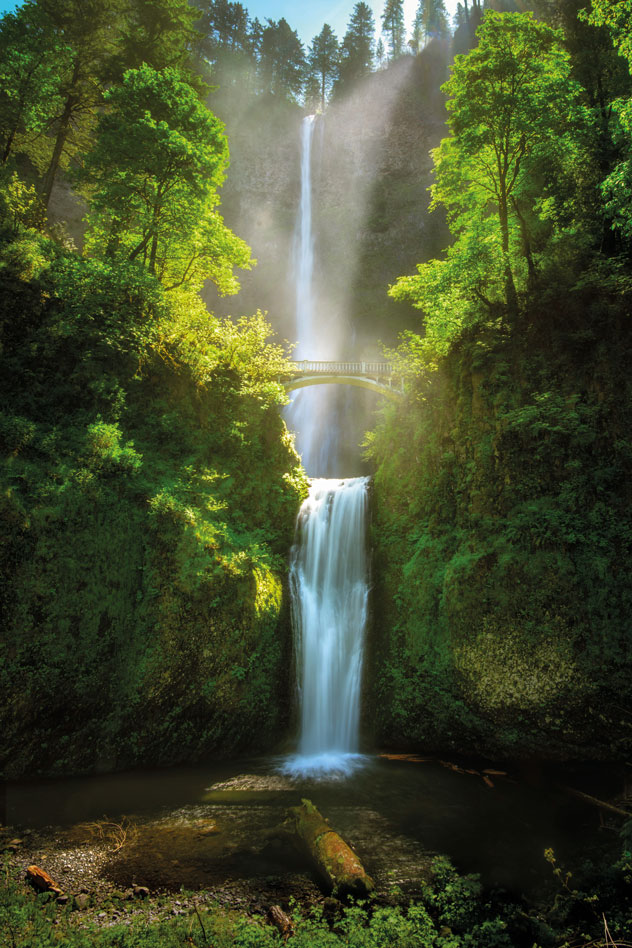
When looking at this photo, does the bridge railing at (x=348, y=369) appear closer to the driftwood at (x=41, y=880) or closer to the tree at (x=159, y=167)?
the tree at (x=159, y=167)

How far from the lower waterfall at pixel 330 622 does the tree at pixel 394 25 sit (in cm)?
7682

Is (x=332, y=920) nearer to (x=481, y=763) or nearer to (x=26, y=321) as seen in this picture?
(x=481, y=763)

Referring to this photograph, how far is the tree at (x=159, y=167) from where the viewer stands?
11227 millimetres

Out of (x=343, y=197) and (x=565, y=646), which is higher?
(x=343, y=197)

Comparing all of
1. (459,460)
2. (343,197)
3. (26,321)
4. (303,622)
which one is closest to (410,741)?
(303,622)

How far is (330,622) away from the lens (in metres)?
9.98

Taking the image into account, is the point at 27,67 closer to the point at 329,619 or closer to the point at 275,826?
the point at 329,619

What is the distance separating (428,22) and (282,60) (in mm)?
29758

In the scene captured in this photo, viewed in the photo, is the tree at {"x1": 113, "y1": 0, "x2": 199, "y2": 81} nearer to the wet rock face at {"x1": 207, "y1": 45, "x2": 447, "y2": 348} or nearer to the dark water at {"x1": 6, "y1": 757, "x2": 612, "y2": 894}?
the dark water at {"x1": 6, "y1": 757, "x2": 612, "y2": 894}

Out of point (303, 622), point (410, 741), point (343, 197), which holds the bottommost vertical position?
point (410, 741)

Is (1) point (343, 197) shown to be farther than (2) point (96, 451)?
Yes

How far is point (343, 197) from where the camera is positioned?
36344mm

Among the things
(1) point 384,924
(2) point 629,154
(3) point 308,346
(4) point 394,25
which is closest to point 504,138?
(2) point 629,154

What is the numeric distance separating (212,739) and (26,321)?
9.37m
